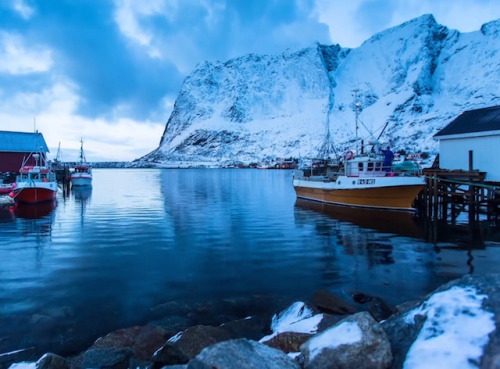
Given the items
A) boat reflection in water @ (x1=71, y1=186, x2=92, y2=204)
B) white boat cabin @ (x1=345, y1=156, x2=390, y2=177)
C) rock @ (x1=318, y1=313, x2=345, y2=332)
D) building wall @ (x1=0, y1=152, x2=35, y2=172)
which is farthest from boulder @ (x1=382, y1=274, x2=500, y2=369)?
building wall @ (x1=0, y1=152, x2=35, y2=172)

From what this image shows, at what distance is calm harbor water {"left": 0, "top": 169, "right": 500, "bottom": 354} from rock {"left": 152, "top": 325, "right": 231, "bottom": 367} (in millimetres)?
2062

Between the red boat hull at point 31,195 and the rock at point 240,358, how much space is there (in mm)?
36019

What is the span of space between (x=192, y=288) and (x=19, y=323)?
4.52 meters

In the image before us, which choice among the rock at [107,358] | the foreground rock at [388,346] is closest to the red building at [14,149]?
the rock at [107,358]

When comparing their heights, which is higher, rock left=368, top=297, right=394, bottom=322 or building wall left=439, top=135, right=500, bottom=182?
building wall left=439, top=135, right=500, bottom=182

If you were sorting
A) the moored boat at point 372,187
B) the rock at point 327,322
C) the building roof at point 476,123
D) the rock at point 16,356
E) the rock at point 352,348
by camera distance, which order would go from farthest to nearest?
the moored boat at point 372,187 → the building roof at point 476,123 → the rock at point 327,322 → the rock at point 16,356 → the rock at point 352,348

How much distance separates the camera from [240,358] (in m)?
4.90

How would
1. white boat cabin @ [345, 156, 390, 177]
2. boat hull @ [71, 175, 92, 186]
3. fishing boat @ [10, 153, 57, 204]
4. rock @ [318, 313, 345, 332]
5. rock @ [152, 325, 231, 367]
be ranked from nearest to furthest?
rock @ [152, 325, 231, 367] → rock @ [318, 313, 345, 332] → white boat cabin @ [345, 156, 390, 177] → fishing boat @ [10, 153, 57, 204] → boat hull @ [71, 175, 92, 186]

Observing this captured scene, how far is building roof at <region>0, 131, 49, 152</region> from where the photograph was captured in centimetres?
5606

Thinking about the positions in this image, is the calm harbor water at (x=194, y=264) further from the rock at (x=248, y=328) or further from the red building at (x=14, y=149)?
the red building at (x=14, y=149)

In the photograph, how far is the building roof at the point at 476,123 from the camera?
28.0 metres

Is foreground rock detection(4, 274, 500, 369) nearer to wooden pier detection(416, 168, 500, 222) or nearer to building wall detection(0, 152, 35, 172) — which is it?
wooden pier detection(416, 168, 500, 222)

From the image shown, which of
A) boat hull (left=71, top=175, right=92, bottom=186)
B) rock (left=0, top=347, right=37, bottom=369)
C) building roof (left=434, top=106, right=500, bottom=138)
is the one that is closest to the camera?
rock (left=0, top=347, right=37, bottom=369)

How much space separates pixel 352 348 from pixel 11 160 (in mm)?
62907
